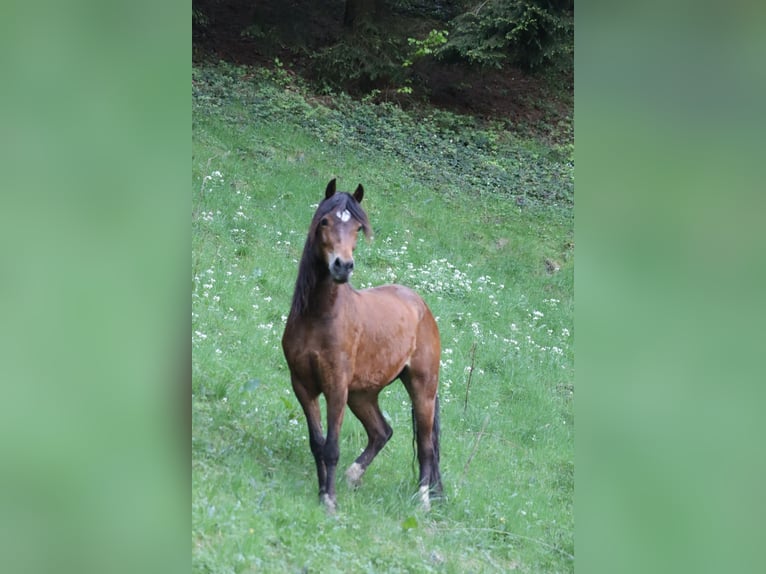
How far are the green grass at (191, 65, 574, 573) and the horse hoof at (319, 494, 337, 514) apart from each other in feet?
0.11

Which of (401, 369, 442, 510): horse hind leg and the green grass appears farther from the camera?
(401, 369, 442, 510): horse hind leg

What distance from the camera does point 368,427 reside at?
3.39 metres

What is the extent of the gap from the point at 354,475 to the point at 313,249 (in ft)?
3.25

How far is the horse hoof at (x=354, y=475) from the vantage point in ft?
10.7

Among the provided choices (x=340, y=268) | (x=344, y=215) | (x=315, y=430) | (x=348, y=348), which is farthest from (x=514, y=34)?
(x=315, y=430)

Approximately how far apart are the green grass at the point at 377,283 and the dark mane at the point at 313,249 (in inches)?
9.1

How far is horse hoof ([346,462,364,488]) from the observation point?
326cm

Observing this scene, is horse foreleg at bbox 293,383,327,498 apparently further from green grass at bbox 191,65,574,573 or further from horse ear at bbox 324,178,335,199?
horse ear at bbox 324,178,335,199

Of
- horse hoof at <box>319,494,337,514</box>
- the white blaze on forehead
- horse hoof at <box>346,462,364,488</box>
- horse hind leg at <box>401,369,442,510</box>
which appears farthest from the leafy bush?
horse hoof at <box>319,494,337,514</box>

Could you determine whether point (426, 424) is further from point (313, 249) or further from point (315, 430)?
point (313, 249)

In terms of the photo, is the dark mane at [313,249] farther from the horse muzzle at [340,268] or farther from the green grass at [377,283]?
the green grass at [377,283]
